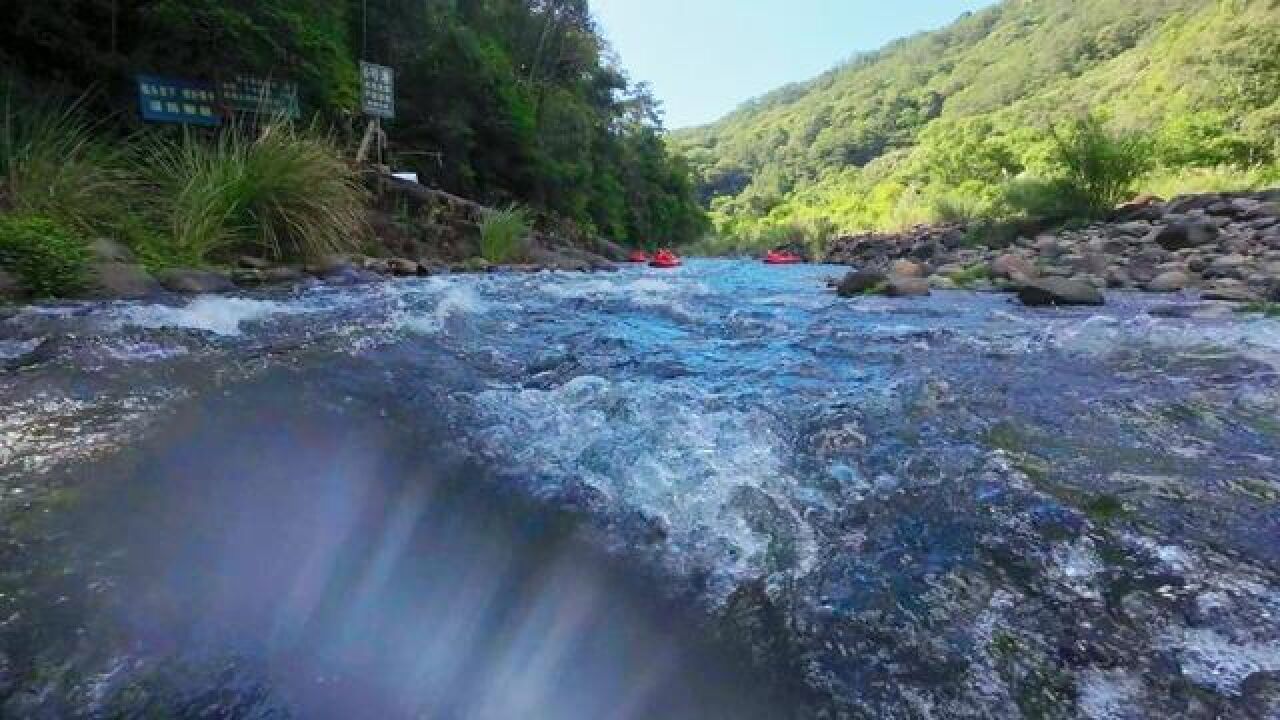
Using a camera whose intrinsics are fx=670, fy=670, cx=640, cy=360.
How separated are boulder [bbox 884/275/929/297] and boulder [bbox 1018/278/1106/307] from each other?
954mm

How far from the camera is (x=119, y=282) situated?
13.9 feet

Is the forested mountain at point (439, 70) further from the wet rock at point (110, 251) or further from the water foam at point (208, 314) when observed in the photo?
the water foam at point (208, 314)

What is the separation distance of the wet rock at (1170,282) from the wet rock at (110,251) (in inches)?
317

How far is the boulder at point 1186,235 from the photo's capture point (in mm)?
7070

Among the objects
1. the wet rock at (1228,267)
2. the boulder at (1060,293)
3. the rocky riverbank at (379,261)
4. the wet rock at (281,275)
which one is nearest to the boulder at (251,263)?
the rocky riverbank at (379,261)

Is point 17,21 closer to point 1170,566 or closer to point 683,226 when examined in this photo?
point 1170,566

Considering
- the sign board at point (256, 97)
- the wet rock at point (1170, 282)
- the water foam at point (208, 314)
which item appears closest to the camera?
the water foam at point (208, 314)

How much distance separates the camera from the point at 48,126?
541 centimetres

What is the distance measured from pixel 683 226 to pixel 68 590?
39.4 m

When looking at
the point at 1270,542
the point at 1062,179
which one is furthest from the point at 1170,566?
the point at 1062,179

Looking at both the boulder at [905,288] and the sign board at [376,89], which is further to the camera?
the sign board at [376,89]

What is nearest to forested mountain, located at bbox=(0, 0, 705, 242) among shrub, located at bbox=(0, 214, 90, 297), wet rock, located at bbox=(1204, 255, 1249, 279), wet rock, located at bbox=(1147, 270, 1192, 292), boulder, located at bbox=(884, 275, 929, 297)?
shrub, located at bbox=(0, 214, 90, 297)

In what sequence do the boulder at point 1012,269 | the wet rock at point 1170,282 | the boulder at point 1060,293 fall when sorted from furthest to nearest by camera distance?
1. the boulder at point 1012,269
2. the wet rock at point 1170,282
3. the boulder at point 1060,293

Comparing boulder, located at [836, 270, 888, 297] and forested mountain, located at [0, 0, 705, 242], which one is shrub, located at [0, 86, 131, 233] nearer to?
forested mountain, located at [0, 0, 705, 242]
